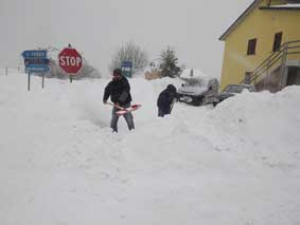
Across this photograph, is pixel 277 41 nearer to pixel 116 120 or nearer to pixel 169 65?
pixel 169 65

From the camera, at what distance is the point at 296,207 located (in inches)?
110

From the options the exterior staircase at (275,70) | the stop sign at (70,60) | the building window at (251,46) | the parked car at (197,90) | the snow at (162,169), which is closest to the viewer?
the snow at (162,169)

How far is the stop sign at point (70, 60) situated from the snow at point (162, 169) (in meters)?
2.73

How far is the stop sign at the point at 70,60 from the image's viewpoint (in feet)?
24.1

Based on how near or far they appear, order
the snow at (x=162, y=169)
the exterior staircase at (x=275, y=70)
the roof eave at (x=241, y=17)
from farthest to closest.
Result: the roof eave at (x=241, y=17)
the exterior staircase at (x=275, y=70)
the snow at (x=162, y=169)

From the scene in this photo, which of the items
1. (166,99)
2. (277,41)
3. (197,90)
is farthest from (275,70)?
(166,99)

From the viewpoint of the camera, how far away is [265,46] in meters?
17.4

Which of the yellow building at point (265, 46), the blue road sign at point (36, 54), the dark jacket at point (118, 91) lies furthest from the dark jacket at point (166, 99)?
the yellow building at point (265, 46)

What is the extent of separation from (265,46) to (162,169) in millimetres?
17485

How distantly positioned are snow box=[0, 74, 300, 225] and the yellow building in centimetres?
970

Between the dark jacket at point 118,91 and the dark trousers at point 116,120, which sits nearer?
the dark trousers at point 116,120

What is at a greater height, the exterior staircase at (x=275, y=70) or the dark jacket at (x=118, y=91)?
the exterior staircase at (x=275, y=70)

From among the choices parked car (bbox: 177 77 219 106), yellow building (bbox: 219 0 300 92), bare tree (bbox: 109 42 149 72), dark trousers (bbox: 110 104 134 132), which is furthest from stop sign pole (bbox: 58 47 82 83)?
bare tree (bbox: 109 42 149 72)

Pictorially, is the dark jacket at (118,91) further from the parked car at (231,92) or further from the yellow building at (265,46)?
the yellow building at (265,46)
